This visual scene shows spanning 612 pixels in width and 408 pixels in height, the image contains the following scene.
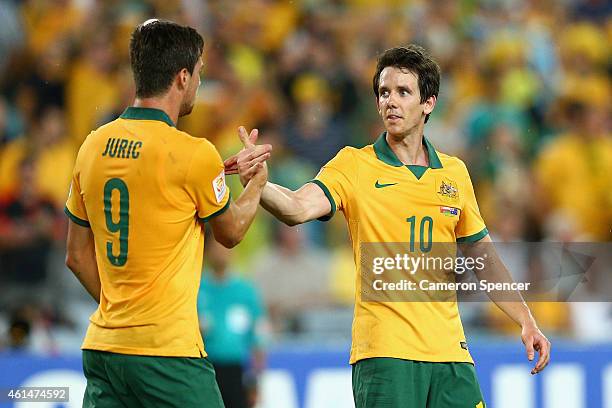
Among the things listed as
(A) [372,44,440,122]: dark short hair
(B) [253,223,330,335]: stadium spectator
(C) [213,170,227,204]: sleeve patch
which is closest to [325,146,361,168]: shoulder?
(A) [372,44,440,122]: dark short hair

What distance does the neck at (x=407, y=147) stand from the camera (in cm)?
482

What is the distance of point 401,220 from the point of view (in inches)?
183

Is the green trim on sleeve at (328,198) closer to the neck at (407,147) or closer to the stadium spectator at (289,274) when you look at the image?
the neck at (407,147)

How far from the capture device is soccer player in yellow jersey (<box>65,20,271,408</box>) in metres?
3.94

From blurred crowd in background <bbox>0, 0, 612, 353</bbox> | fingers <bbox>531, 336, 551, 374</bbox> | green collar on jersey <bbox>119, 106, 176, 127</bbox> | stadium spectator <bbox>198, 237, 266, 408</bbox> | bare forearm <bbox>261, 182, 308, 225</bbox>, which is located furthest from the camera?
blurred crowd in background <bbox>0, 0, 612, 353</bbox>

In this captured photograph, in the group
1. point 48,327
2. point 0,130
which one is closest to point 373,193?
point 48,327

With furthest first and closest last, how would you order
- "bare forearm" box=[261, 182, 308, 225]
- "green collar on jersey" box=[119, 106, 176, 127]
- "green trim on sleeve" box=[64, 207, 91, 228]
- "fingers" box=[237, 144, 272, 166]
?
"bare forearm" box=[261, 182, 308, 225], "fingers" box=[237, 144, 272, 166], "green trim on sleeve" box=[64, 207, 91, 228], "green collar on jersey" box=[119, 106, 176, 127]

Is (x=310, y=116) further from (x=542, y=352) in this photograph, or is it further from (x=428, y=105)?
(x=542, y=352)

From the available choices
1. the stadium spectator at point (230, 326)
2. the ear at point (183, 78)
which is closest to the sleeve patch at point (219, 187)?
the ear at point (183, 78)

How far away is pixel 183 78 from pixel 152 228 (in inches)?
22.7

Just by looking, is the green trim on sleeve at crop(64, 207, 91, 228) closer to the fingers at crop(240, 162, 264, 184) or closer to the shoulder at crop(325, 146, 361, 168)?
the fingers at crop(240, 162, 264, 184)

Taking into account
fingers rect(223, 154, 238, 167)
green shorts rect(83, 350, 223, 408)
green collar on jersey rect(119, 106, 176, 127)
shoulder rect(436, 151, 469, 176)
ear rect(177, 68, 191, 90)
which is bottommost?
green shorts rect(83, 350, 223, 408)

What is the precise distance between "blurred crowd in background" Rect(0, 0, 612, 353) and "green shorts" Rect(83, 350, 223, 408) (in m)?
3.79

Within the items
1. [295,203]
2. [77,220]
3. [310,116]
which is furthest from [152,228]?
[310,116]
